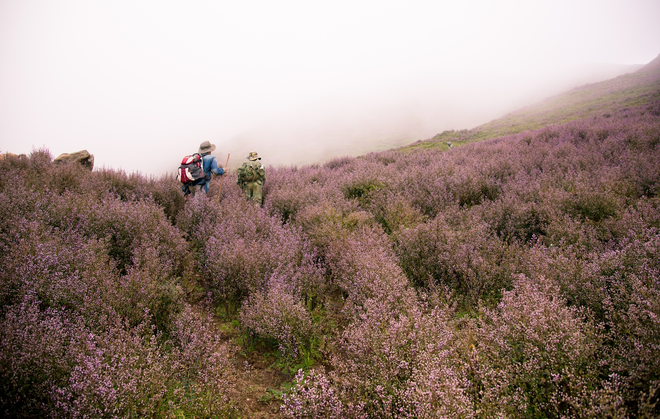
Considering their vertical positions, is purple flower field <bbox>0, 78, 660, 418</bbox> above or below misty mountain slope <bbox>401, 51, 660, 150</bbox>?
A: below

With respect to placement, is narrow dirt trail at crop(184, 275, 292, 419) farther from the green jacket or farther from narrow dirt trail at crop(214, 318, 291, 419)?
the green jacket

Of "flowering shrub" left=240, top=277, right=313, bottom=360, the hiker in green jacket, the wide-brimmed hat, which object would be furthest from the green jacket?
"flowering shrub" left=240, top=277, right=313, bottom=360

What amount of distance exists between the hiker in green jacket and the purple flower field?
1.32 meters

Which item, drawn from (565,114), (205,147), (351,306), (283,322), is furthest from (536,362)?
(565,114)

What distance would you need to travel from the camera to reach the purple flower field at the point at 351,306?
1.89m

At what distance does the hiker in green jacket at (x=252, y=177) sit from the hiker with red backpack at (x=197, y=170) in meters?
0.52

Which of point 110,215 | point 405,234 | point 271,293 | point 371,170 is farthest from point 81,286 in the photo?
point 371,170

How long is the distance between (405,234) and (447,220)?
1.17m

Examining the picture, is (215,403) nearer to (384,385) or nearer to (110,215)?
(384,385)

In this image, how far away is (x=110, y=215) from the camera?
455 cm

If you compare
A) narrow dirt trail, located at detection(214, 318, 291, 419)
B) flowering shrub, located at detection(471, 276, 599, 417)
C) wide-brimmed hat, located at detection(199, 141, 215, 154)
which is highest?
wide-brimmed hat, located at detection(199, 141, 215, 154)

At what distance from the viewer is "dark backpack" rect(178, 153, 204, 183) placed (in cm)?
674

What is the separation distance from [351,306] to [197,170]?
5536mm

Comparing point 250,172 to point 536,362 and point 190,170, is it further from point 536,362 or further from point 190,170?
point 536,362
